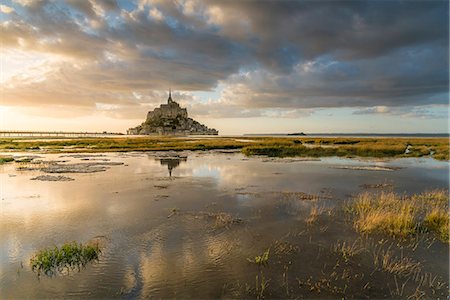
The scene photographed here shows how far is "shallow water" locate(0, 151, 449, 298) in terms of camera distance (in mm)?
8359

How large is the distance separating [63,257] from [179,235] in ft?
14.0

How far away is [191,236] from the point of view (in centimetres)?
1208

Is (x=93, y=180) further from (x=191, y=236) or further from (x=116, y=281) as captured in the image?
(x=116, y=281)

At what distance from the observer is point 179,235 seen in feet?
40.1

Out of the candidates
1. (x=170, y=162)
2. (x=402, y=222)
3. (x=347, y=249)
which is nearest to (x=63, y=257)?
(x=347, y=249)

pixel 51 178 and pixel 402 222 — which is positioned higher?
pixel 51 178

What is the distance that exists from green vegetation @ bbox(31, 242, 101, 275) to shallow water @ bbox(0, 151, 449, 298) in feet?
1.14

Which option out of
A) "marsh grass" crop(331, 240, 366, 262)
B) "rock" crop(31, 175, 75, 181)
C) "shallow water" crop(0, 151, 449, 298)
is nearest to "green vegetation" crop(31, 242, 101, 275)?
"shallow water" crop(0, 151, 449, 298)

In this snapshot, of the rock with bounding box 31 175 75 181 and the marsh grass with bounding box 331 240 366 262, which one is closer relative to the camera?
the marsh grass with bounding box 331 240 366 262

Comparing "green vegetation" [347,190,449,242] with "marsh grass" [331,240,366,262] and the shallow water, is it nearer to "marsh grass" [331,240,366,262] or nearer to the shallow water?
the shallow water

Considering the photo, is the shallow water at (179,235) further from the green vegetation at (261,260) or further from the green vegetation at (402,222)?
the green vegetation at (402,222)

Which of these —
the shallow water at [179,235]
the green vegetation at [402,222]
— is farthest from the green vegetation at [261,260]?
the green vegetation at [402,222]

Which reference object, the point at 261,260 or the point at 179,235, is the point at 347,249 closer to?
the point at 261,260

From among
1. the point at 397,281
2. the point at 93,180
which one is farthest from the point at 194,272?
the point at 93,180
